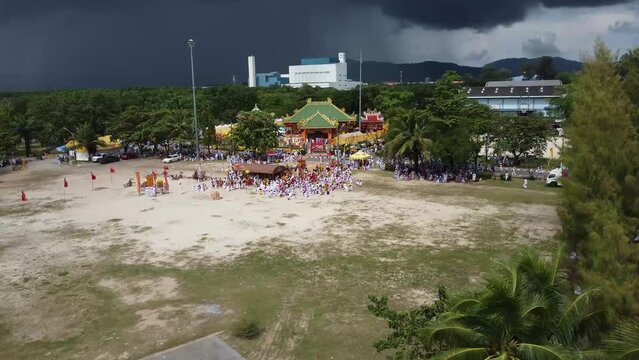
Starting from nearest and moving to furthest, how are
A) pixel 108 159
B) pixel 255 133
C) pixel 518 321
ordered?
1. pixel 518 321
2. pixel 255 133
3. pixel 108 159

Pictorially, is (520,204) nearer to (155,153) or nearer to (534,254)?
(534,254)

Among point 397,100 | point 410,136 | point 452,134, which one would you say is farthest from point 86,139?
point 397,100

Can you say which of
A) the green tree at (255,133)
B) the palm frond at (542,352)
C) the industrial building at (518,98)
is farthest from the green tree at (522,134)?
the industrial building at (518,98)

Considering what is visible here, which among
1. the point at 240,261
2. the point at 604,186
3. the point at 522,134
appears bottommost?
the point at 240,261

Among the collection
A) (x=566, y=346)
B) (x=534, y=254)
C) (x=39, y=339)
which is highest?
(x=534, y=254)

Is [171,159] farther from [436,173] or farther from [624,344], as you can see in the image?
[624,344]

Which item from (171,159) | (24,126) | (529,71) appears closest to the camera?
(171,159)

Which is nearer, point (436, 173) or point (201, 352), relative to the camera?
point (201, 352)


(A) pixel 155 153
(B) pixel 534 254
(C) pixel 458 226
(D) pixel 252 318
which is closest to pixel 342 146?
(A) pixel 155 153
